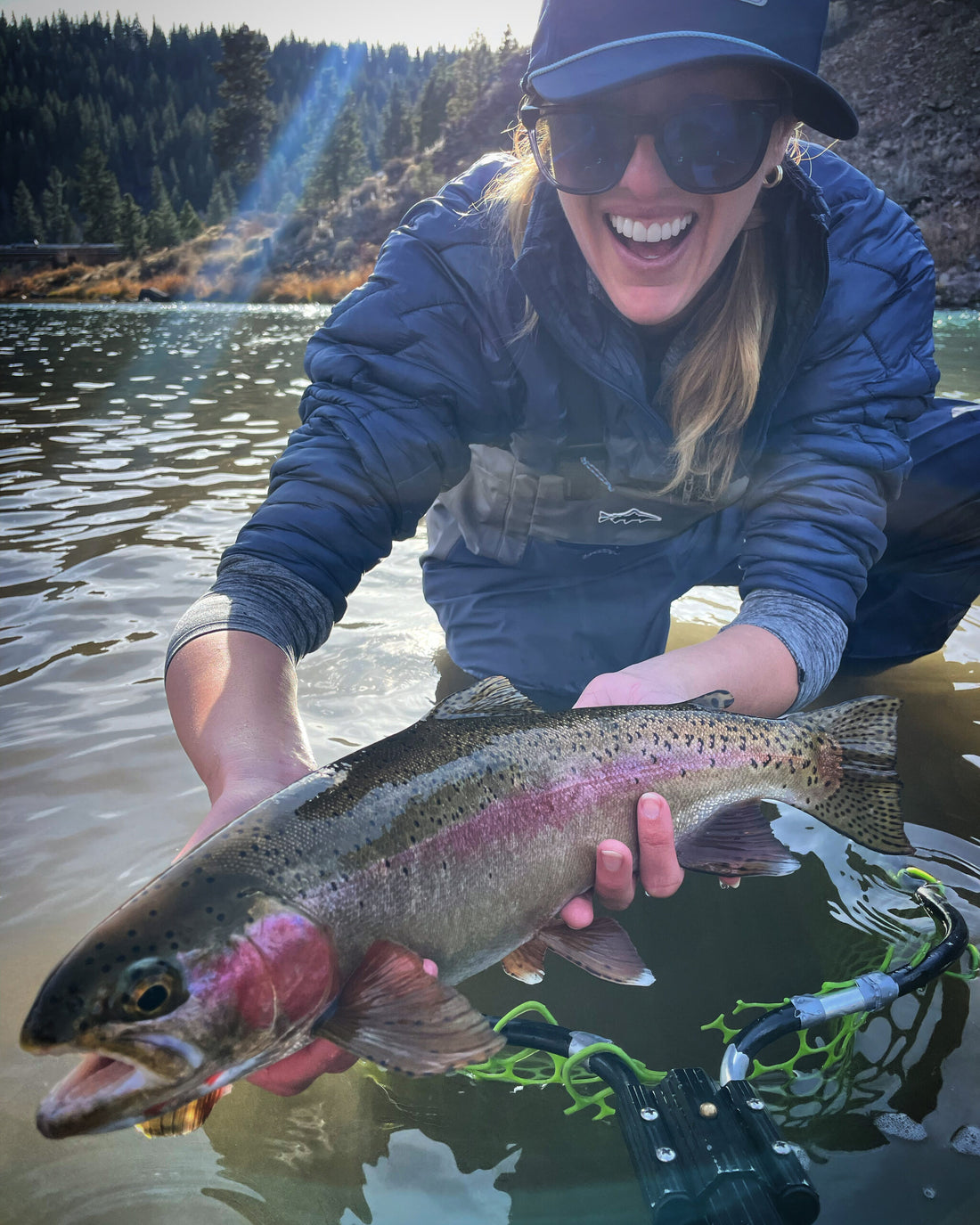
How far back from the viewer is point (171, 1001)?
120 cm

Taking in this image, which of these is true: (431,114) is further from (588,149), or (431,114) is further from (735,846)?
(735,846)

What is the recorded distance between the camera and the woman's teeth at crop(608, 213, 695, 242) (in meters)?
2.37

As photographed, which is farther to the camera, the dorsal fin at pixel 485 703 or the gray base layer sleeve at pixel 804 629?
the gray base layer sleeve at pixel 804 629

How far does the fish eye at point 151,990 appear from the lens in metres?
1.18

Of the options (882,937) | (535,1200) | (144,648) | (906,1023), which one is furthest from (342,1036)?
(144,648)

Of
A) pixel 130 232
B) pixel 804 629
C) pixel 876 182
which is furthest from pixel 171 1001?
pixel 130 232

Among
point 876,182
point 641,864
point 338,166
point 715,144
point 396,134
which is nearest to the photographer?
point 641,864

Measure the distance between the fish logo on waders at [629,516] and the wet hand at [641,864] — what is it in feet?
4.69

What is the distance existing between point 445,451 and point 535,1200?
1.89m

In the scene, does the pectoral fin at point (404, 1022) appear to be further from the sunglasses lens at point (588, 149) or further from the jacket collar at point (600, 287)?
the sunglasses lens at point (588, 149)

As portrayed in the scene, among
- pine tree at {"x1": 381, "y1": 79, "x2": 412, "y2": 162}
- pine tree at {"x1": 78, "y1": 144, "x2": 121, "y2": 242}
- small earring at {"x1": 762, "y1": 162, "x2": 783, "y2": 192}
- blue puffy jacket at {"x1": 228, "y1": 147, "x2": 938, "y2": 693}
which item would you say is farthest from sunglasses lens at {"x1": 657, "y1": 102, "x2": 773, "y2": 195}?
pine tree at {"x1": 381, "y1": 79, "x2": 412, "y2": 162}

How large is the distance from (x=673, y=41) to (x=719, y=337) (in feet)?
2.60

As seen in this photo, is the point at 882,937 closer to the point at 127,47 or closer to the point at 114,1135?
the point at 114,1135

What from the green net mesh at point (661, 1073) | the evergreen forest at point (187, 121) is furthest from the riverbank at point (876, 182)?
the green net mesh at point (661, 1073)
